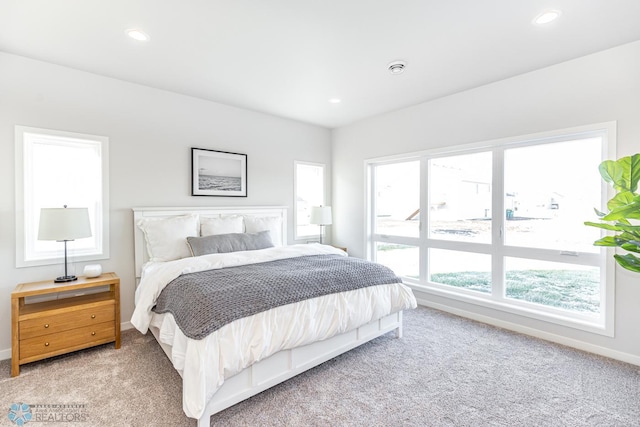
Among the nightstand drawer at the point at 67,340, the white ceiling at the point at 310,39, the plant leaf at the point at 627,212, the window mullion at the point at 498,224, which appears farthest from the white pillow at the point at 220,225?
the plant leaf at the point at 627,212

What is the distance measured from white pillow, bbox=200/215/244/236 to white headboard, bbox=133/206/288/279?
0.15 m

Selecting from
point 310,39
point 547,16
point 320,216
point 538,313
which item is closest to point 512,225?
point 538,313

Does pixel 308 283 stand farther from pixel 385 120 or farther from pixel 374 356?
pixel 385 120

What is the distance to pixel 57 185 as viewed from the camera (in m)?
2.90

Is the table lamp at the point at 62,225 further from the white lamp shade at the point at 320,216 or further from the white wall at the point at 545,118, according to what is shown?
the white wall at the point at 545,118

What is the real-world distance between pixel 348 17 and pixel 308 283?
1.98 m

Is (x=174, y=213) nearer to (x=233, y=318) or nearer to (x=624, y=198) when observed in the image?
(x=233, y=318)

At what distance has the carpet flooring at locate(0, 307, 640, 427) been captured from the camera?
182cm

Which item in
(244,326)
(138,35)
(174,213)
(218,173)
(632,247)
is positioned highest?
(138,35)

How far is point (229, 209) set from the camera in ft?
12.9

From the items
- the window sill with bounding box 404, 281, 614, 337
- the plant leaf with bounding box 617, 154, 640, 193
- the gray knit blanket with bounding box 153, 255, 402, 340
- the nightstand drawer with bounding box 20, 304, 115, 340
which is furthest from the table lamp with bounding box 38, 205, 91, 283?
the plant leaf with bounding box 617, 154, 640, 193

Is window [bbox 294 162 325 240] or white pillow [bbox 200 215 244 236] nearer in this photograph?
white pillow [bbox 200 215 244 236]

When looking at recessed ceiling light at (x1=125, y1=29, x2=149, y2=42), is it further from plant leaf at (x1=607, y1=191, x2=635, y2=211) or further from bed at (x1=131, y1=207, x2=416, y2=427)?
plant leaf at (x1=607, y1=191, x2=635, y2=211)

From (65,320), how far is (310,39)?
10.2 ft
